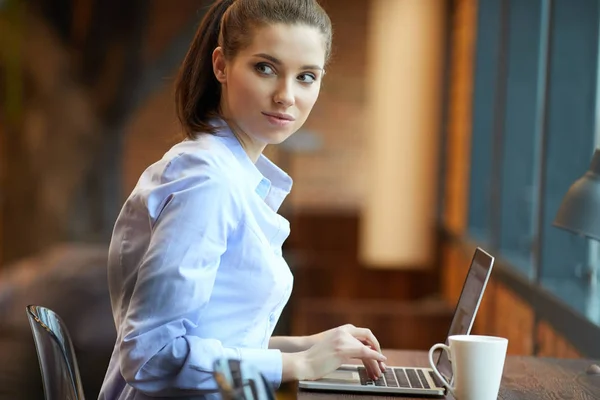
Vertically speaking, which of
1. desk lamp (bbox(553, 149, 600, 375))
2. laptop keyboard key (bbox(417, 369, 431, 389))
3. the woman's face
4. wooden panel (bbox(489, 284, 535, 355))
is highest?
the woman's face

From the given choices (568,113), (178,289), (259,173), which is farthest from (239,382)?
(568,113)

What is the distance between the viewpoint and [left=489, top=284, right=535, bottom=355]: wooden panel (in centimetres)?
388

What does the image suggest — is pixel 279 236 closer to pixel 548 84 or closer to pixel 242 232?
pixel 242 232

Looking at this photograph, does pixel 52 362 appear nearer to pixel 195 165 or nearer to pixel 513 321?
pixel 195 165

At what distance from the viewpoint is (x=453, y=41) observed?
283 inches

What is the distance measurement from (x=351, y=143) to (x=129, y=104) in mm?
2249

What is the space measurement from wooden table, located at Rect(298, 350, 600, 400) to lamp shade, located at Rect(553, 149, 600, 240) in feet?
1.00

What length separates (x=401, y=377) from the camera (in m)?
1.92

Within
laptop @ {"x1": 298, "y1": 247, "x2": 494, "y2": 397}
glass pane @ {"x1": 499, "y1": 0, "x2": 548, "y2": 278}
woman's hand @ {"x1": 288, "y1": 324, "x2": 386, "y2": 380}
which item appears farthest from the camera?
glass pane @ {"x1": 499, "y1": 0, "x2": 548, "y2": 278}

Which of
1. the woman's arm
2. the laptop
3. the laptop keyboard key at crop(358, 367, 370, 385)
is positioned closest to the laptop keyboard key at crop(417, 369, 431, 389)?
the laptop

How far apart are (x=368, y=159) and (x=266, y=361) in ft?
24.8

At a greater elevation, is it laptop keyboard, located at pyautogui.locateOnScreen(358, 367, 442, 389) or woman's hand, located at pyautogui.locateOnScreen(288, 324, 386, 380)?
woman's hand, located at pyautogui.locateOnScreen(288, 324, 386, 380)

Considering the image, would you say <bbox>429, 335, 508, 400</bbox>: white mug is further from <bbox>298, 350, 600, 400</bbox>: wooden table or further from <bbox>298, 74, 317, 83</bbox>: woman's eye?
<bbox>298, 74, 317, 83</bbox>: woman's eye

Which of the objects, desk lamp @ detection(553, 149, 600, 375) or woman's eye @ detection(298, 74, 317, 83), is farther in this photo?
desk lamp @ detection(553, 149, 600, 375)
